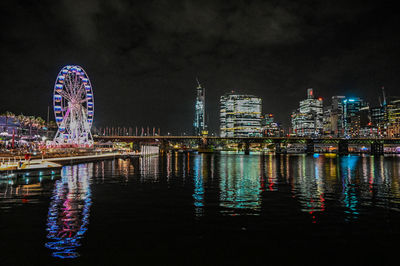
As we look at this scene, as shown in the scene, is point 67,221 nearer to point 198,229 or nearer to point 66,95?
point 198,229

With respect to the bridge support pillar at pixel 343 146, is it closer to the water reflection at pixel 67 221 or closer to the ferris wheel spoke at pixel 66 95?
the ferris wheel spoke at pixel 66 95

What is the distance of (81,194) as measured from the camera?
82.7 feet

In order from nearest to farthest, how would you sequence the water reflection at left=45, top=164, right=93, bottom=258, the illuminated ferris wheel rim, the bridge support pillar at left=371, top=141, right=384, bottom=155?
1. the water reflection at left=45, top=164, right=93, bottom=258
2. the illuminated ferris wheel rim
3. the bridge support pillar at left=371, top=141, right=384, bottom=155

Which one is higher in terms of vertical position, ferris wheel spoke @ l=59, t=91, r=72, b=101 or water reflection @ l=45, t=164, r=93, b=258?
ferris wheel spoke @ l=59, t=91, r=72, b=101

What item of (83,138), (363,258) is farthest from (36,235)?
(83,138)

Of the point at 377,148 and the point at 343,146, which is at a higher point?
the point at 343,146

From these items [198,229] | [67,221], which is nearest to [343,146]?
[198,229]

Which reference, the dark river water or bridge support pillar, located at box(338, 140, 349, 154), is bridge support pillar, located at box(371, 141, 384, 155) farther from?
the dark river water

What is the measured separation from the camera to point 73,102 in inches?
3627

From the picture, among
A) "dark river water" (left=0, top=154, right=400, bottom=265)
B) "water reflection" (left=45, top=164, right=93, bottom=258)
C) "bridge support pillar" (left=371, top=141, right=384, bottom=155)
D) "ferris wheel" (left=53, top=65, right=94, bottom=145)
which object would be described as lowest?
"dark river water" (left=0, top=154, right=400, bottom=265)

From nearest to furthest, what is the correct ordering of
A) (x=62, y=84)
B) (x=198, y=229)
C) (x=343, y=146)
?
(x=198, y=229), (x=62, y=84), (x=343, y=146)

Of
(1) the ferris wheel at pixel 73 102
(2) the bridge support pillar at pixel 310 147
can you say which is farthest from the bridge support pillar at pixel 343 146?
(1) the ferris wheel at pixel 73 102

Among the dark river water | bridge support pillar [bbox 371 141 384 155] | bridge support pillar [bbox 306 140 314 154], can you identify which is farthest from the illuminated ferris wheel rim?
bridge support pillar [bbox 371 141 384 155]

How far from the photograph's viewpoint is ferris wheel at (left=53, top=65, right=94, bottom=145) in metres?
88.6
